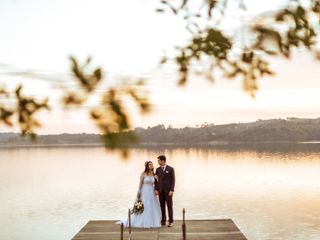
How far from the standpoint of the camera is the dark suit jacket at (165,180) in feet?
55.2

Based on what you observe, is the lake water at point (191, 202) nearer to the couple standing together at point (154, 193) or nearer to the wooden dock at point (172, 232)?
the wooden dock at point (172, 232)

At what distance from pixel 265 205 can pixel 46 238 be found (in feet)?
63.1

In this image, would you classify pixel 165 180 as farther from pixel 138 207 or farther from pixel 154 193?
pixel 138 207

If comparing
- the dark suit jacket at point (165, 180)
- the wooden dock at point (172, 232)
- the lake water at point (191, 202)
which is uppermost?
the dark suit jacket at point (165, 180)

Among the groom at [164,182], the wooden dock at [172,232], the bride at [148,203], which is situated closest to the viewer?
the groom at [164,182]

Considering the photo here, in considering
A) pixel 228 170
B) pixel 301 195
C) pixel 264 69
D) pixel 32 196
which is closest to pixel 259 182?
pixel 301 195

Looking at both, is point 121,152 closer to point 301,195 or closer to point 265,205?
point 265,205

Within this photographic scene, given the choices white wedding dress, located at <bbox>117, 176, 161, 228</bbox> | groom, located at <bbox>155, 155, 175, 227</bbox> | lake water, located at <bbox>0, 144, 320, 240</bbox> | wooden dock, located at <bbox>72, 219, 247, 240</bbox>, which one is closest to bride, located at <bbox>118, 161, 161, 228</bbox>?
white wedding dress, located at <bbox>117, 176, 161, 228</bbox>

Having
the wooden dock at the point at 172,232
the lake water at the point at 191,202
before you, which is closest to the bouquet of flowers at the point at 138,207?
the wooden dock at the point at 172,232

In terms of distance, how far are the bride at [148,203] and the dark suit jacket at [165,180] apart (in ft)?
0.55

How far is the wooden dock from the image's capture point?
17.6m

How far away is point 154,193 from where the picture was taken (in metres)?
17.6

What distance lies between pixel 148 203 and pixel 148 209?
0.55 m

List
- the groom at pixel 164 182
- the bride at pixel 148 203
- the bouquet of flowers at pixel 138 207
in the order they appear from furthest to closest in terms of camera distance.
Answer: the bouquet of flowers at pixel 138 207 < the bride at pixel 148 203 < the groom at pixel 164 182
